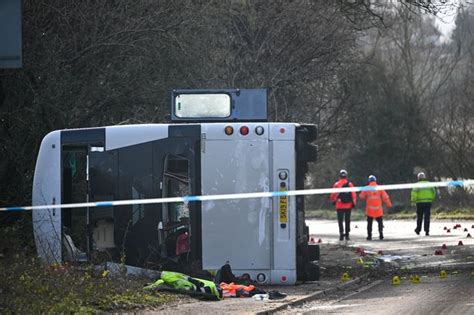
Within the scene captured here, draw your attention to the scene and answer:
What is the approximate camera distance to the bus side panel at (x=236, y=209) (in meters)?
16.6

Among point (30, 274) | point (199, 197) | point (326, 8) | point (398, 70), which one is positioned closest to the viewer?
point (30, 274)

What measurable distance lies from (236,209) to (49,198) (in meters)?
2.77

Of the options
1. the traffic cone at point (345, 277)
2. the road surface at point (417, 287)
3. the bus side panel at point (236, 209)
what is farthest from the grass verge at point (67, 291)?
the traffic cone at point (345, 277)

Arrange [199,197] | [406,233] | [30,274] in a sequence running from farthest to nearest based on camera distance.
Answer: [406,233] < [199,197] < [30,274]

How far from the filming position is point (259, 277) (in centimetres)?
1661

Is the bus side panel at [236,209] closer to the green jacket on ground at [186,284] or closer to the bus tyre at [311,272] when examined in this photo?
the bus tyre at [311,272]

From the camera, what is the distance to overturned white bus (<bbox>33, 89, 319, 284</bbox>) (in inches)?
653

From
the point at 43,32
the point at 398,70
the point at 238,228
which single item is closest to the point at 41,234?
the point at 238,228

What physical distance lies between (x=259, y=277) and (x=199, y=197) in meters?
1.54

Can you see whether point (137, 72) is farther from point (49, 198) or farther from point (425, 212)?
point (425, 212)

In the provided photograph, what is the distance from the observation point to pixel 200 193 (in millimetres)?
16656

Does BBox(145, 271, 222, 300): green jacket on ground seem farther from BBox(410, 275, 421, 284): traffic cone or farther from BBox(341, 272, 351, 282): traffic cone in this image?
BBox(410, 275, 421, 284): traffic cone

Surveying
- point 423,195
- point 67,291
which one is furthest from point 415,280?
point 423,195

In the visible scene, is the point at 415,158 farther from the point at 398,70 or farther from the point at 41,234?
the point at 41,234
